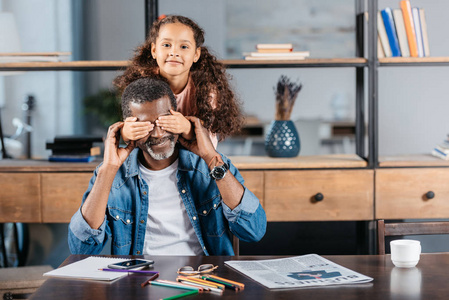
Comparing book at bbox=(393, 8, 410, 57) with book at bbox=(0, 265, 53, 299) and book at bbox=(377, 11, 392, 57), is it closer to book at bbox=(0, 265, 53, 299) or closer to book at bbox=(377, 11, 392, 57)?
book at bbox=(377, 11, 392, 57)

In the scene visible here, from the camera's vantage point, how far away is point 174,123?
73.9 inches

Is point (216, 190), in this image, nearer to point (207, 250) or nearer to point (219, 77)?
point (207, 250)

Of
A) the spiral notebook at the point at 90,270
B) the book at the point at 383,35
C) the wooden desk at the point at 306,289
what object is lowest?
the wooden desk at the point at 306,289

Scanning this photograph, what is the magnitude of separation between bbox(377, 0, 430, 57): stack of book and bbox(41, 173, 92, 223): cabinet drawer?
5.78ft

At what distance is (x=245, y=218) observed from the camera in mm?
1921

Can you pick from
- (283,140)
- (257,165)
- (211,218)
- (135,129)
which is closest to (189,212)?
(211,218)

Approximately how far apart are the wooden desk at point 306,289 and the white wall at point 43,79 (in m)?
4.17

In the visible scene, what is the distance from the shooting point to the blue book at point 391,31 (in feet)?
10.5

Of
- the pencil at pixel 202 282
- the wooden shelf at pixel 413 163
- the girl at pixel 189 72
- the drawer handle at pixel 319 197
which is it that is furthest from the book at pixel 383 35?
the pencil at pixel 202 282

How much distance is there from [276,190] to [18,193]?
1.40m

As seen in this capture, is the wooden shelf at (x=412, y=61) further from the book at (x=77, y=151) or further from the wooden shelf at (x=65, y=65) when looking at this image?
the book at (x=77, y=151)

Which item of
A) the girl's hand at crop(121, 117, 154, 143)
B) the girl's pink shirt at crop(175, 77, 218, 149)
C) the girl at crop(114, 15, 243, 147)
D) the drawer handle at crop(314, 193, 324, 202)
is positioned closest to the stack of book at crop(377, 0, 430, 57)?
the drawer handle at crop(314, 193, 324, 202)

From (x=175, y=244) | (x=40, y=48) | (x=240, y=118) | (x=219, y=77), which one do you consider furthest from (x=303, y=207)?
(x=40, y=48)

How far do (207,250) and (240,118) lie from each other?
671 mm
